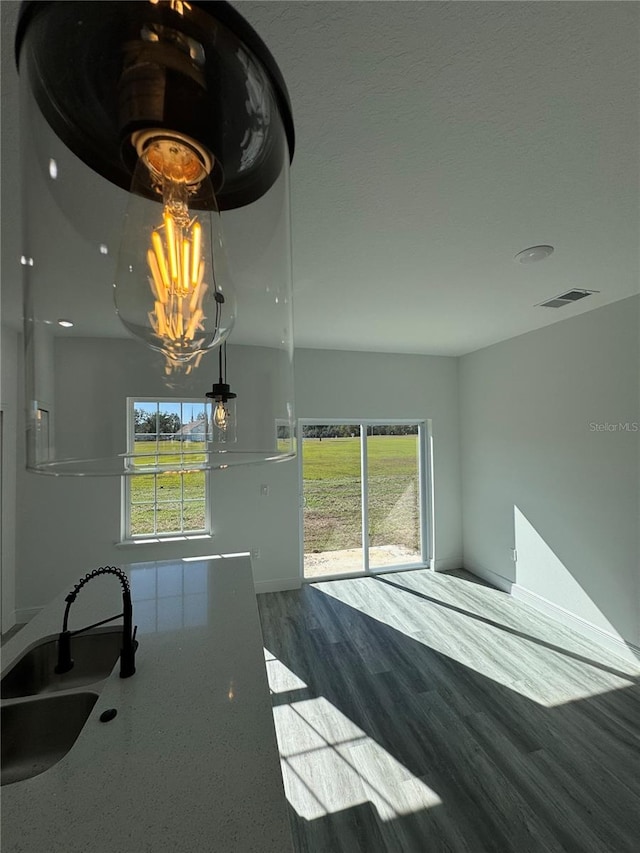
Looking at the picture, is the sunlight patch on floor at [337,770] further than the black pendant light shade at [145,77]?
Yes

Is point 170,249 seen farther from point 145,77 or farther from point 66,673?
point 66,673

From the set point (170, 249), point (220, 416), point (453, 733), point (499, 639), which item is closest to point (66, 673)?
point (220, 416)

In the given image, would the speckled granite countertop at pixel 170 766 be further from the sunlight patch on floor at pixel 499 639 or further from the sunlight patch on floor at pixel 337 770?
the sunlight patch on floor at pixel 499 639

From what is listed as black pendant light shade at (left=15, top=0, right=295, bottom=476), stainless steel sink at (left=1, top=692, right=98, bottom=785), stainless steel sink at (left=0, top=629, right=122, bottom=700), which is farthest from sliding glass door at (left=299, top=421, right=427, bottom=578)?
black pendant light shade at (left=15, top=0, right=295, bottom=476)

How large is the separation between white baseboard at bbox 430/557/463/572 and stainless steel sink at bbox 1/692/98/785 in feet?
13.1

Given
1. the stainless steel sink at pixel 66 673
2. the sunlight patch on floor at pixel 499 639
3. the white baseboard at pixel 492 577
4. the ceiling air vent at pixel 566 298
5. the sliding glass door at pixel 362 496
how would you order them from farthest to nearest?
the sliding glass door at pixel 362 496
the white baseboard at pixel 492 577
the ceiling air vent at pixel 566 298
the sunlight patch on floor at pixel 499 639
the stainless steel sink at pixel 66 673

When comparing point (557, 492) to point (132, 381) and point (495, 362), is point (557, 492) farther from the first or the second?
point (132, 381)

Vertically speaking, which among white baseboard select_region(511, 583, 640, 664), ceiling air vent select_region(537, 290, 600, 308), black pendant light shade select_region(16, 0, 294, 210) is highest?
ceiling air vent select_region(537, 290, 600, 308)

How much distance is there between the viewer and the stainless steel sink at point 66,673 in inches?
55.9

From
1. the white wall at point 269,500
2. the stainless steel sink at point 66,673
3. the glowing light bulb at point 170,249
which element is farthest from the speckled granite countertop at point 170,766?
the white wall at point 269,500

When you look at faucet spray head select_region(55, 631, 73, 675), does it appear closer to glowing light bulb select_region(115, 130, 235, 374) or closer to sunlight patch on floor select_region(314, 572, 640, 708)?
glowing light bulb select_region(115, 130, 235, 374)

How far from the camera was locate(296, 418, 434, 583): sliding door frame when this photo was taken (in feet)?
13.5

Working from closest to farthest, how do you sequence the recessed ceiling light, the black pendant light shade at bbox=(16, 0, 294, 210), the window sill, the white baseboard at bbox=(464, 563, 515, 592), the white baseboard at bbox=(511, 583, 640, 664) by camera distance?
the black pendant light shade at bbox=(16, 0, 294, 210), the recessed ceiling light, the white baseboard at bbox=(511, 583, 640, 664), the window sill, the white baseboard at bbox=(464, 563, 515, 592)

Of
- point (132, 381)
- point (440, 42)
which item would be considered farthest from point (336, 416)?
point (132, 381)
